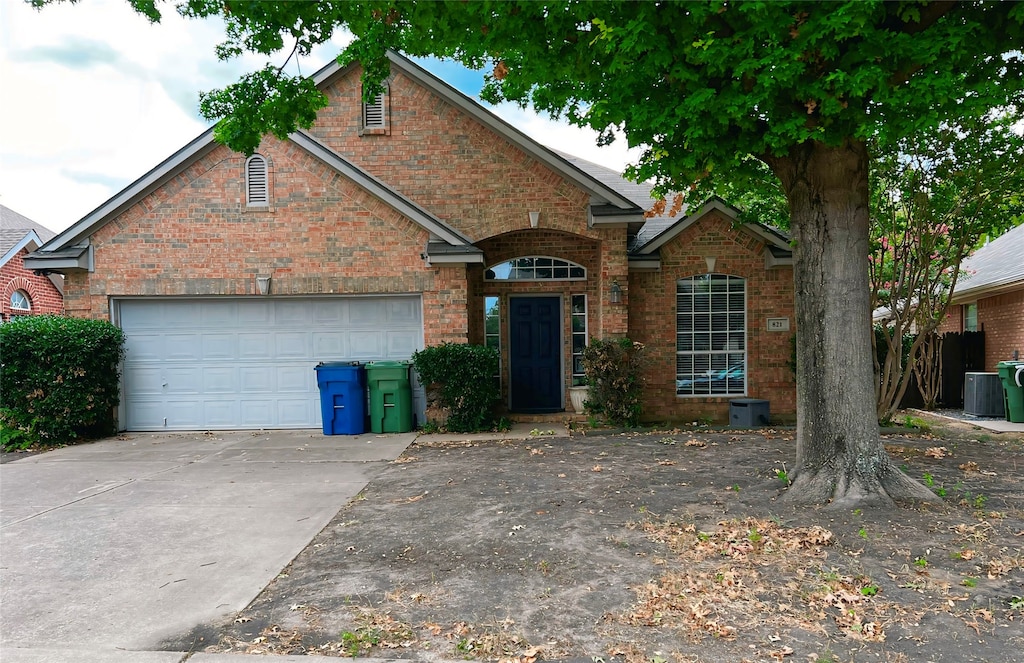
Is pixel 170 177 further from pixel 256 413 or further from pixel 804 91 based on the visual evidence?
pixel 804 91

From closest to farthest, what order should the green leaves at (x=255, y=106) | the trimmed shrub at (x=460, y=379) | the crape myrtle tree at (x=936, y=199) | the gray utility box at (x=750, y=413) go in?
1. the green leaves at (x=255, y=106)
2. the crape myrtle tree at (x=936, y=199)
3. the trimmed shrub at (x=460, y=379)
4. the gray utility box at (x=750, y=413)

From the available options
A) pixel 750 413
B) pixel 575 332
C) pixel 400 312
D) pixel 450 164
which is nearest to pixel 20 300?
pixel 400 312

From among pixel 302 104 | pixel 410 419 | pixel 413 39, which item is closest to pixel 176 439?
pixel 410 419

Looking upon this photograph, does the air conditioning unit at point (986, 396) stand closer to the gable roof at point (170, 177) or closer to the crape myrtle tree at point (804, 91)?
the crape myrtle tree at point (804, 91)

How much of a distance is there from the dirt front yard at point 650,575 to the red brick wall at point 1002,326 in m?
7.68

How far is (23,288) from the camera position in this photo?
1797cm

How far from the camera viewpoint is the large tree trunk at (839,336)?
5.79 metres

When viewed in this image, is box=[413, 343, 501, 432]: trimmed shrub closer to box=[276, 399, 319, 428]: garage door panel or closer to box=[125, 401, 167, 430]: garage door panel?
box=[276, 399, 319, 428]: garage door panel

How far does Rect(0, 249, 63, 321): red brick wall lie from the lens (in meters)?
16.9

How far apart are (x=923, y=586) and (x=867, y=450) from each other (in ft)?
6.44

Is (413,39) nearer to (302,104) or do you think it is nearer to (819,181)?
(302,104)

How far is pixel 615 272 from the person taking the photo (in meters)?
10.7

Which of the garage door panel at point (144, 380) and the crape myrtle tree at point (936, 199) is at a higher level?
the crape myrtle tree at point (936, 199)

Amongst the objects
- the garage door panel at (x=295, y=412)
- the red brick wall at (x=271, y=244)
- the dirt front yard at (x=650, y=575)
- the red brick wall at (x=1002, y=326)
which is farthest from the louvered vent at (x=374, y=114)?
the red brick wall at (x=1002, y=326)
